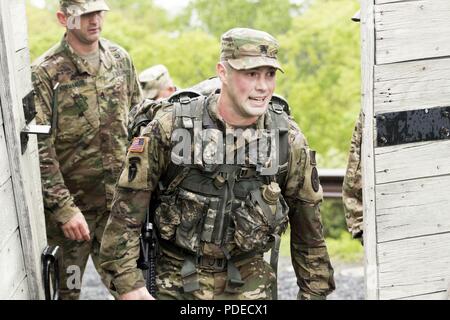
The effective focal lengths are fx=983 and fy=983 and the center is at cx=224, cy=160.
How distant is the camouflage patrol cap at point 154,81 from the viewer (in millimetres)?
6750

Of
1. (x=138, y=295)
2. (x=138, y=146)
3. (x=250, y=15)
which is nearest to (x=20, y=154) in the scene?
(x=138, y=146)

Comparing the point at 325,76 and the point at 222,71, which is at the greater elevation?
the point at 222,71

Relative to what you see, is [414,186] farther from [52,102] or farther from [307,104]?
[307,104]

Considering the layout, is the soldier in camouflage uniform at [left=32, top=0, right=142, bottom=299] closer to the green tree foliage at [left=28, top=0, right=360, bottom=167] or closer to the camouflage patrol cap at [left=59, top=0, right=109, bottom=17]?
the camouflage patrol cap at [left=59, top=0, right=109, bottom=17]

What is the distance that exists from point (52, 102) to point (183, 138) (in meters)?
1.68

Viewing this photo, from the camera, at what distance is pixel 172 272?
4754mm

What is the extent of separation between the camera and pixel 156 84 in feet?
22.2

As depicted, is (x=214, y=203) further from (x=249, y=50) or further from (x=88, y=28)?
(x=88, y=28)

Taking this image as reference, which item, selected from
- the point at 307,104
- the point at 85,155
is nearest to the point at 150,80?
the point at 85,155

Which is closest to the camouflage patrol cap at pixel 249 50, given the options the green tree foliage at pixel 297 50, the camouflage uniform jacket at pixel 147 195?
the camouflage uniform jacket at pixel 147 195

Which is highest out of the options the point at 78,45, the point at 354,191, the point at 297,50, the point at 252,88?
the point at 78,45

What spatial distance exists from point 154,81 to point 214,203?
230 centimetres

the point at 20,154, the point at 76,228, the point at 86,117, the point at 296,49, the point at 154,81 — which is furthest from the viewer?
the point at 296,49

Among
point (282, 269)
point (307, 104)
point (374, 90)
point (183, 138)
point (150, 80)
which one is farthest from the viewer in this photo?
point (307, 104)
